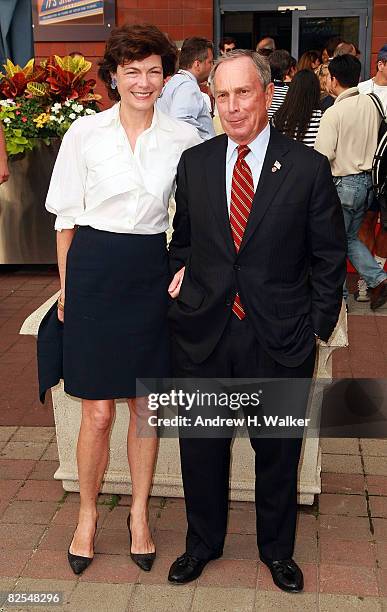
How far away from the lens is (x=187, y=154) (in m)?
2.94

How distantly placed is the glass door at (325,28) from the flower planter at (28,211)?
5.11 metres

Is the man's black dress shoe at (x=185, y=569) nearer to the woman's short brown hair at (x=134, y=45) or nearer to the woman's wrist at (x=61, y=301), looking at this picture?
the woman's wrist at (x=61, y=301)

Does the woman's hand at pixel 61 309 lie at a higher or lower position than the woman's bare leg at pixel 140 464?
higher

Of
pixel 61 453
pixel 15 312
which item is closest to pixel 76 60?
pixel 15 312

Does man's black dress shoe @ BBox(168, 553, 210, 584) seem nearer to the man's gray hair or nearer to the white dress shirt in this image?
the white dress shirt

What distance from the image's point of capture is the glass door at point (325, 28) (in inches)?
425

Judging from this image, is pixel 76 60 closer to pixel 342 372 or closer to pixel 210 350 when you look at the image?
pixel 342 372

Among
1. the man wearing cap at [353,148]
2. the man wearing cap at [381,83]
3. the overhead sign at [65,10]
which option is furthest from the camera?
the overhead sign at [65,10]

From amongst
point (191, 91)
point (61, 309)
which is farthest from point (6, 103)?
point (61, 309)

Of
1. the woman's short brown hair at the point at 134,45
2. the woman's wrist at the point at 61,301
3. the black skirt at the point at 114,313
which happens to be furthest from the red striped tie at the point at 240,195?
the woman's wrist at the point at 61,301

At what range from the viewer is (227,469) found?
3.15 meters

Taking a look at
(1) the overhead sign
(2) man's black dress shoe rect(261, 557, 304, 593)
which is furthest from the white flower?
(2) man's black dress shoe rect(261, 557, 304, 593)

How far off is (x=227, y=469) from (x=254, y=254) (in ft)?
2.84

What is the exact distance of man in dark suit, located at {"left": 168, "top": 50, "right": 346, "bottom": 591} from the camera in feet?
9.06
